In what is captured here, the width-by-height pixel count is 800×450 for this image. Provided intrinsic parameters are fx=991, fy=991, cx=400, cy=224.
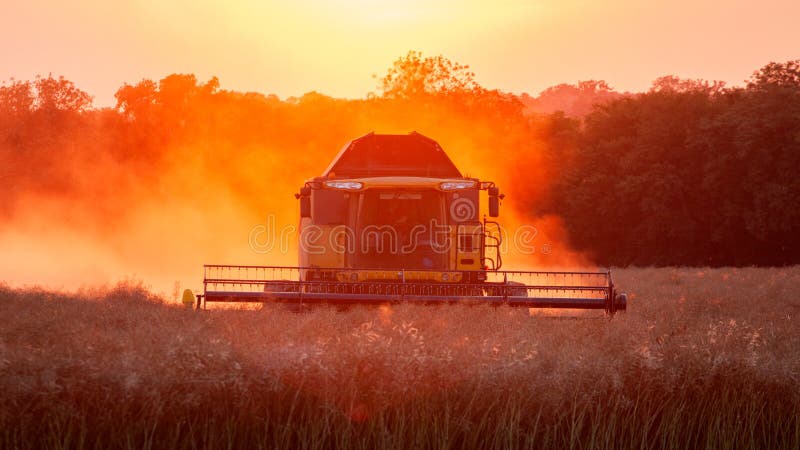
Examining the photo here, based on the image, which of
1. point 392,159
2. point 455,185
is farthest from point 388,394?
point 392,159

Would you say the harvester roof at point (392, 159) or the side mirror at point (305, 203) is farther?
the harvester roof at point (392, 159)

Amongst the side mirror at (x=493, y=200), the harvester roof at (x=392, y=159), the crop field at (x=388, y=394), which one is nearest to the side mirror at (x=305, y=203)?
the harvester roof at (x=392, y=159)

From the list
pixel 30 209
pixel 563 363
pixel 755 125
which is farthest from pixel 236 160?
pixel 563 363

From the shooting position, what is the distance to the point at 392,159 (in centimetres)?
1716

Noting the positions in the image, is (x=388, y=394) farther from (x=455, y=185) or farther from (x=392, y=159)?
(x=392, y=159)

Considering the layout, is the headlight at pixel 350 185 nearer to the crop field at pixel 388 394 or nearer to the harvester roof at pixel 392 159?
the harvester roof at pixel 392 159

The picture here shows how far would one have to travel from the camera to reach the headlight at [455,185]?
15.3 m

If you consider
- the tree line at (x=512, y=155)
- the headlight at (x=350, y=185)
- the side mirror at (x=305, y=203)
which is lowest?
the side mirror at (x=305, y=203)

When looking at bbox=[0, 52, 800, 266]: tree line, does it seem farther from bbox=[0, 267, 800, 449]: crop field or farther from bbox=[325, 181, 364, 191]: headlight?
bbox=[0, 267, 800, 449]: crop field

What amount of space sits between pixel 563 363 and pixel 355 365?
148 cm

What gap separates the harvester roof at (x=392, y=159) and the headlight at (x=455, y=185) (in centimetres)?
150

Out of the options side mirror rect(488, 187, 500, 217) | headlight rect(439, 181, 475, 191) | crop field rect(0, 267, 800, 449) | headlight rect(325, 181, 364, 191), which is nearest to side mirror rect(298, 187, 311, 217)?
headlight rect(325, 181, 364, 191)

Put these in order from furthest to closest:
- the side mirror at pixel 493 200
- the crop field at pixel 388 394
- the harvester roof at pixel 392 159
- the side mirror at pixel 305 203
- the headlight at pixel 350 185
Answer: the harvester roof at pixel 392 159 < the side mirror at pixel 305 203 < the headlight at pixel 350 185 < the side mirror at pixel 493 200 < the crop field at pixel 388 394

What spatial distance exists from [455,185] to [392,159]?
2110 millimetres
